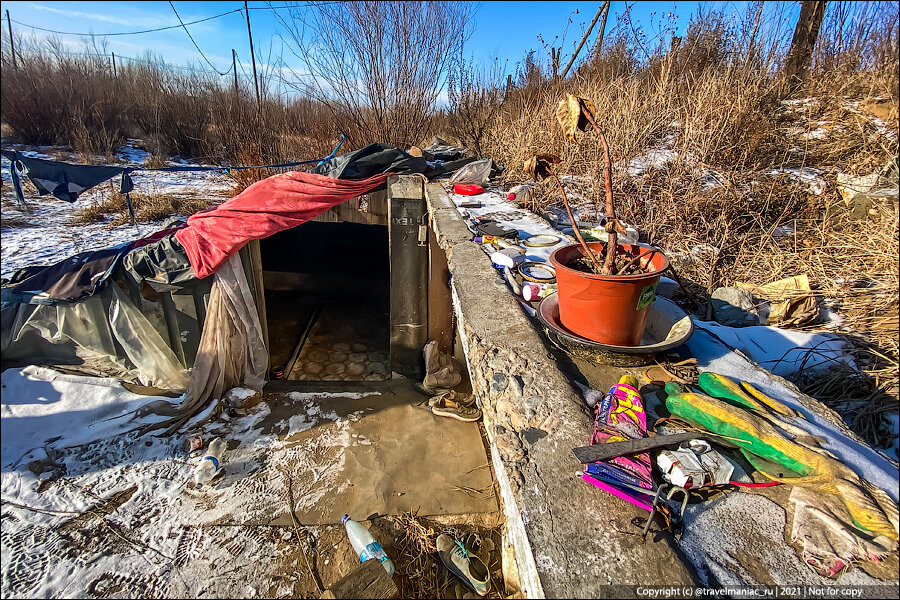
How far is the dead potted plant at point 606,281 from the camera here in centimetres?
177

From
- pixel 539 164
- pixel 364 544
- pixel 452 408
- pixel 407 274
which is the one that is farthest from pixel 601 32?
pixel 364 544

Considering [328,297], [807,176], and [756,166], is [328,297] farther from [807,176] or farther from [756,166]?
[807,176]

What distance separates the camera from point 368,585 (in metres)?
2.41

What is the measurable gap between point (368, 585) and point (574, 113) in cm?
280

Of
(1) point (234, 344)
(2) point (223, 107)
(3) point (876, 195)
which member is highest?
(2) point (223, 107)

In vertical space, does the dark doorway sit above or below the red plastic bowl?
below

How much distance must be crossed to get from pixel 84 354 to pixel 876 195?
274 inches

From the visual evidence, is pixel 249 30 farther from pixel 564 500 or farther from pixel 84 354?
pixel 564 500

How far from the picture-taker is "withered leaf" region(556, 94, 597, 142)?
1758 mm

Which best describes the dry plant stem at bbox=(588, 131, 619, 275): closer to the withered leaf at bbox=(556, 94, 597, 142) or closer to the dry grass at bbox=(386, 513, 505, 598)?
the withered leaf at bbox=(556, 94, 597, 142)

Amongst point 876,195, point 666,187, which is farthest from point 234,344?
point 876,195

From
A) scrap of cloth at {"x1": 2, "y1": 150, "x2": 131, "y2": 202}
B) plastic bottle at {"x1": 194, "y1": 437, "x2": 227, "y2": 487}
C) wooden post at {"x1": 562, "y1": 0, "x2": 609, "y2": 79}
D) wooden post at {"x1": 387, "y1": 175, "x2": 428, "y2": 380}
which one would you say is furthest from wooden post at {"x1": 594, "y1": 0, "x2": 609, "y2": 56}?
plastic bottle at {"x1": 194, "y1": 437, "x2": 227, "y2": 487}

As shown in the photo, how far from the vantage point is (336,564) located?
3062mm

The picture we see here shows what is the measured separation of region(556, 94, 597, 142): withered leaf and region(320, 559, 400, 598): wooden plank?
8.78 feet
